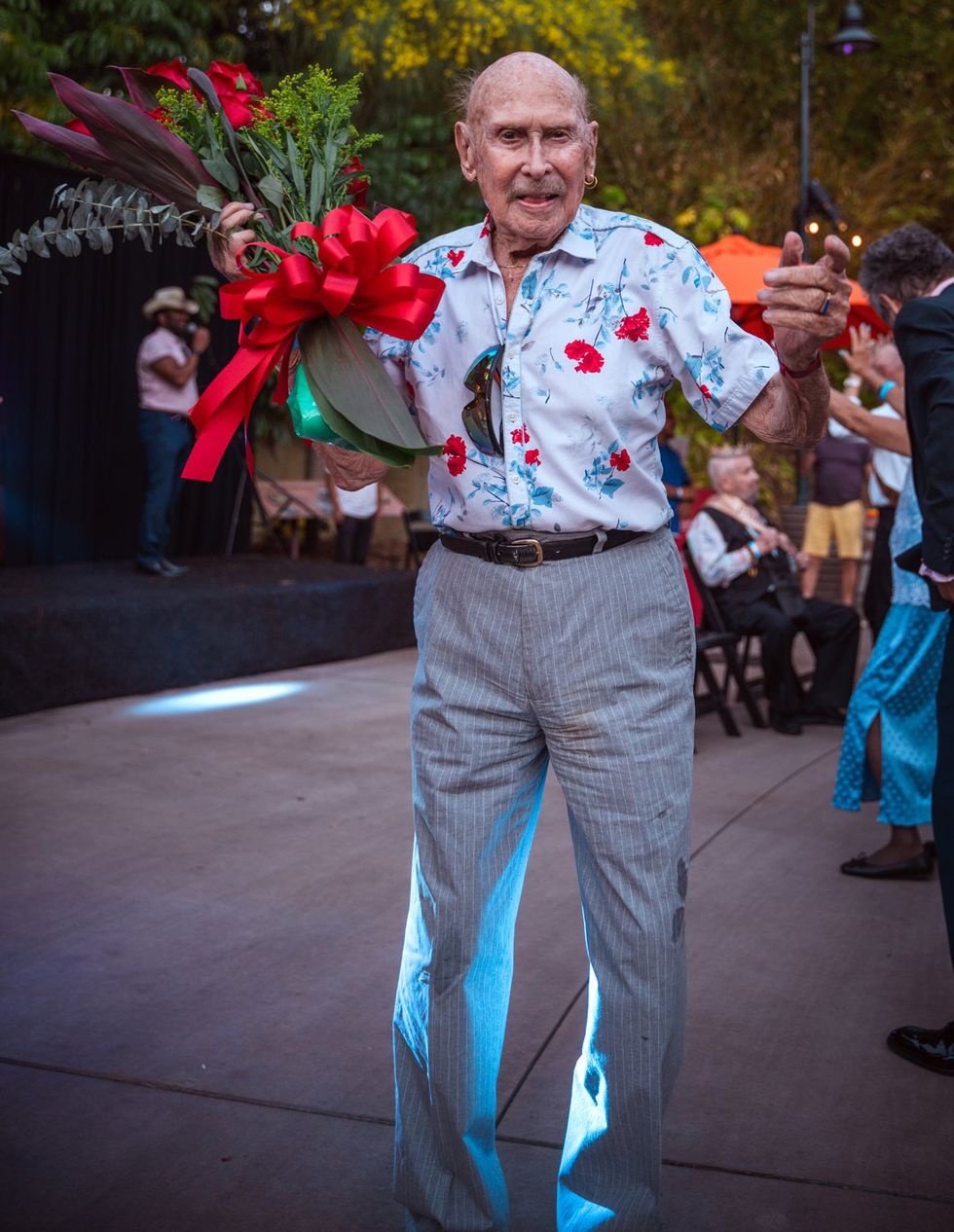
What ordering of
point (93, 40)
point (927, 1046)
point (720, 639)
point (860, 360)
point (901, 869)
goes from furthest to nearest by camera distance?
point (93, 40)
point (720, 639)
point (901, 869)
point (860, 360)
point (927, 1046)

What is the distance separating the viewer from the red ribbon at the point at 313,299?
6.49 feet

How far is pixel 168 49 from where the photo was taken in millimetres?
12930

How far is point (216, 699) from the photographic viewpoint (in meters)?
7.41

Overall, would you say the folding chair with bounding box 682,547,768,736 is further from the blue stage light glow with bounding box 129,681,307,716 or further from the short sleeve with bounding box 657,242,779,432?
the short sleeve with bounding box 657,242,779,432

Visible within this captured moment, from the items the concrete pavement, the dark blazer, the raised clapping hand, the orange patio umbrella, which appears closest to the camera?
the concrete pavement

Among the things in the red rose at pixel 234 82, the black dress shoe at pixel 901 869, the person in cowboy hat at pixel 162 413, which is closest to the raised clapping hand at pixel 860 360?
the black dress shoe at pixel 901 869

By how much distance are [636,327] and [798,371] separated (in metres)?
0.26

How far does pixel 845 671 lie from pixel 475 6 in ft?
33.7

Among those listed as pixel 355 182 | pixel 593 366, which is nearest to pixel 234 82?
pixel 355 182

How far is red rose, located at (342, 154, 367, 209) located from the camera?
230 cm

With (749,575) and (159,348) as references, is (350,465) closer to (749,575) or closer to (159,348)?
(749,575)

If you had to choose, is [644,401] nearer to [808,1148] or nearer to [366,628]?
[808,1148]

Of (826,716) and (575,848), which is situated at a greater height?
(575,848)

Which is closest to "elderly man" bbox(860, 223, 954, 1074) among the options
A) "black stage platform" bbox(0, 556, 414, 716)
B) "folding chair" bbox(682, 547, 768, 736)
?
"folding chair" bbox(682, 547, 768, 736)
